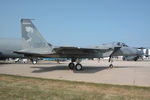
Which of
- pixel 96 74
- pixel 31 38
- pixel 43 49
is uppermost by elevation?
pixel 31 38

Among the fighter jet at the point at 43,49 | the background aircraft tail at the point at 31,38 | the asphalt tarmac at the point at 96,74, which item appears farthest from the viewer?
the background aircraft tail at the point at 31,38

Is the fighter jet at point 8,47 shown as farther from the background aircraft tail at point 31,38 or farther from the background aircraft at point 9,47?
the background aircraft tail at point 31,38

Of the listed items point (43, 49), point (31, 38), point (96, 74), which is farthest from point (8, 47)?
point (96, 74)

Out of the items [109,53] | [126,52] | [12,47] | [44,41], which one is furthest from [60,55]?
[12,47]

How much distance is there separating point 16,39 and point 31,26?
44.2 ft

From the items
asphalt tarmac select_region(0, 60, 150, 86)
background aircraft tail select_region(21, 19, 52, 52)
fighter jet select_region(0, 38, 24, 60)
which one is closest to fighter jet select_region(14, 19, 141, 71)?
background aircraft tail select_region(21, 19, 52, 52)

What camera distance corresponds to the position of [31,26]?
14.9 metres

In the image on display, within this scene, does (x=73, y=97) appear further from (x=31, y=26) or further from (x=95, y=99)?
(x=31, y=26)

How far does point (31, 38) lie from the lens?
15000 millimetres

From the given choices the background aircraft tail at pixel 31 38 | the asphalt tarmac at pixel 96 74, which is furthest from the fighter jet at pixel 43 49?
the asphalt tarmac at pixel 96 74

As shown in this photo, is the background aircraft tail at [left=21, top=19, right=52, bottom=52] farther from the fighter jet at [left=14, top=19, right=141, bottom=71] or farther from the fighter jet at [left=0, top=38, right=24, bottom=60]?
the fighter jet at [left=0, top=38, right=24, bottom=60]

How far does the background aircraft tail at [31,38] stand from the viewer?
1483 cm

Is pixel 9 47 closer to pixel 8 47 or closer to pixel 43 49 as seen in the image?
pixel 8 47

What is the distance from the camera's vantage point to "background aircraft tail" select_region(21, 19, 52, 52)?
1483 centimetres
